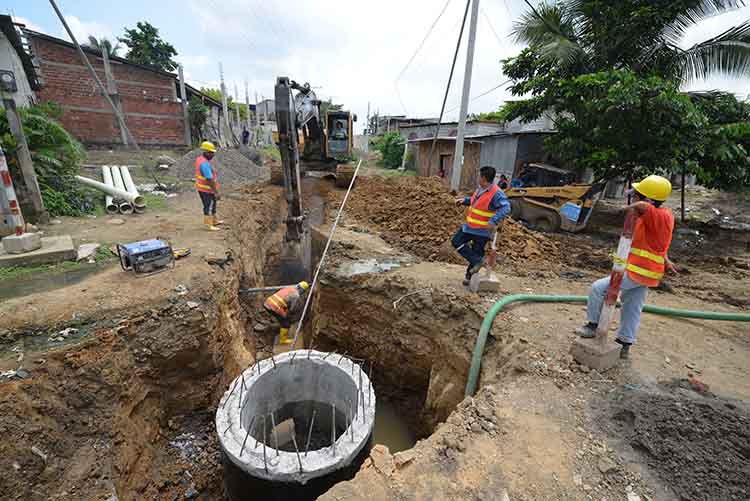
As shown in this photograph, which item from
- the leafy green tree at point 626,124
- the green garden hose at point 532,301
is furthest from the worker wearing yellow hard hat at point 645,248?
the leafy green tree at point 626,124

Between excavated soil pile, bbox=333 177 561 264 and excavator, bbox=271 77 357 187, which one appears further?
excavator, bbox=271 77 357 187

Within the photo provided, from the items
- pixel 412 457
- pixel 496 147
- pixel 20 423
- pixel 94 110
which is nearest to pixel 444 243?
pixel 412 457

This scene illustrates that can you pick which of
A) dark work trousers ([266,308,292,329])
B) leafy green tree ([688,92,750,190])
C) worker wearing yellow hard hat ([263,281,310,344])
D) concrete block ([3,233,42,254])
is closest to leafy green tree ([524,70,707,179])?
leafy green tree ([688,92,750,190])

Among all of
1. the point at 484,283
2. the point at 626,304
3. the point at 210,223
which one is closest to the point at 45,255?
the point at 210,223

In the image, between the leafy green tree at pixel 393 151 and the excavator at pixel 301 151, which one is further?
the leafy green tree at pixel 393 151

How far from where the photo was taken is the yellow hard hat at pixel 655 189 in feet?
8.60

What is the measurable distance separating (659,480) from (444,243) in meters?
5.20

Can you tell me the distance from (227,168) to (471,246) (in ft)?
40.4

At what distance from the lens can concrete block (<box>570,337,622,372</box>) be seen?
10.1 ft

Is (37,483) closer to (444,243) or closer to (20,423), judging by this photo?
(20,423)

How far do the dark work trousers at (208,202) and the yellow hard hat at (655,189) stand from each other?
675 cm

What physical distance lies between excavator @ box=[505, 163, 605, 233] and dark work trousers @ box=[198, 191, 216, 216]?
315 inches

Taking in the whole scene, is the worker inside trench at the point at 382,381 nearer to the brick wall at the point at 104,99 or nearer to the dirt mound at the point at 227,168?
the dirt mound at the point at 227,168

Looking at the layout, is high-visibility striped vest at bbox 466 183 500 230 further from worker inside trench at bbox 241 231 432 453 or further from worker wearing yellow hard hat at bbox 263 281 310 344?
worker wearing yellow hard hat at bbox 263 281 310 344
